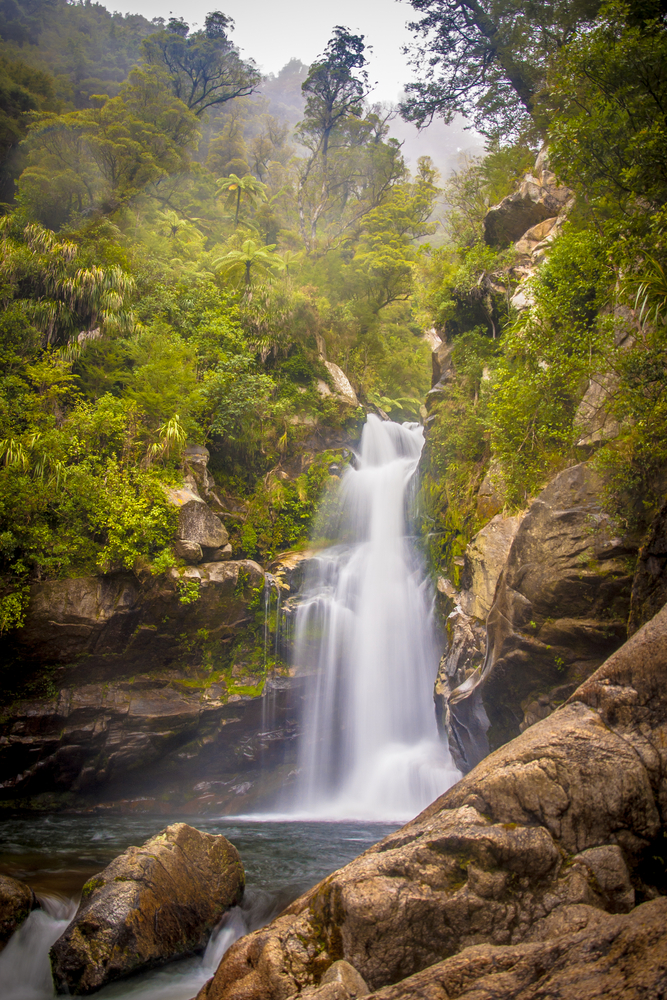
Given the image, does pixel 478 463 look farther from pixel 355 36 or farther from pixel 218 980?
pixel 355 36

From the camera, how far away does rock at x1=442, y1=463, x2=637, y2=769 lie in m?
7.70

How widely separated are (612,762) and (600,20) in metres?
13.4

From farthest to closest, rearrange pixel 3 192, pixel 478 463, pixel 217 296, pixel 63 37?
1. pixel 63 37
2. pixel 3 192
3. pixel 217 296
4. pixel 478 463

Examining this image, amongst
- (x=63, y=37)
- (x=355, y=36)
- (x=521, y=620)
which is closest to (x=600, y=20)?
(x=521, y=620)

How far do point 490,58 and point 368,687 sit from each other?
837 inches

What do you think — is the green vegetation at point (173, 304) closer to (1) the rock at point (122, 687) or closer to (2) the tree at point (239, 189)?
(2) the tree at point (239, 189)

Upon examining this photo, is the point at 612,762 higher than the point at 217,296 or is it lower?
lower

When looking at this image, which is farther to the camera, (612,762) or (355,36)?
(355,36)

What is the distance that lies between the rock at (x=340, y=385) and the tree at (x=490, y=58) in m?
9.44

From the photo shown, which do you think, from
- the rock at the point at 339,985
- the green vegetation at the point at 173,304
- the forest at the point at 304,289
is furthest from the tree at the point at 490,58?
the rock at the point at 339,985

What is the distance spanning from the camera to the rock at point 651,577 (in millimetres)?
6023

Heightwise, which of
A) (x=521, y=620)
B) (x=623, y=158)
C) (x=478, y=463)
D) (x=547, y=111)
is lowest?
(x=521, y=620)

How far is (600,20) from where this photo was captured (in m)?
9.95

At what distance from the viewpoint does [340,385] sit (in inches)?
840
